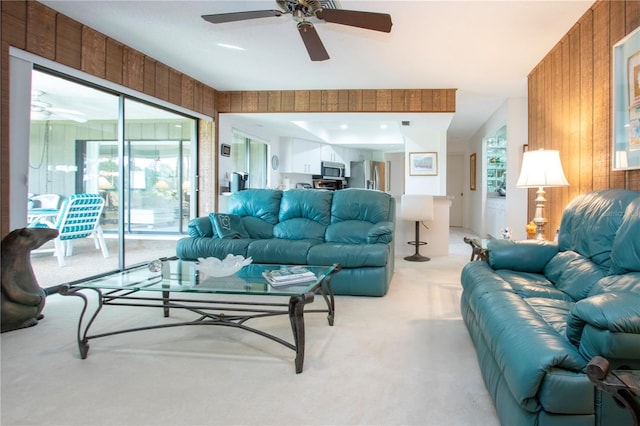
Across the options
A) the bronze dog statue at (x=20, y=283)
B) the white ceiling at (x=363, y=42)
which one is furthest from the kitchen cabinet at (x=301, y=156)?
the bronze dog statue at (x=20, y=283)

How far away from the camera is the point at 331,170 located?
922cm

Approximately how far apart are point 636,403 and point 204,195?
18.6 feet

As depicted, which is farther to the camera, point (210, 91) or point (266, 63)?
point (210, 91)

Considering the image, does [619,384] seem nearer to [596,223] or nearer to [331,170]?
[596,223]

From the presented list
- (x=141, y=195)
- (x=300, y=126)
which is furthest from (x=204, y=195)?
(x=300, y=126)

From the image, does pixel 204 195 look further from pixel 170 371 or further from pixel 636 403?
pixel 636 403

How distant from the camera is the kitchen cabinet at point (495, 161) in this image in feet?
26.2

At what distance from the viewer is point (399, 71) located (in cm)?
479

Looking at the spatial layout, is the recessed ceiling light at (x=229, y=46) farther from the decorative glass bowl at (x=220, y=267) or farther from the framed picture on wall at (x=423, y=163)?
the framed picture on wall at (x=423, y=163)

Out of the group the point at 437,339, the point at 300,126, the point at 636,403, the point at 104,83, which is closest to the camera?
the point at 636,403

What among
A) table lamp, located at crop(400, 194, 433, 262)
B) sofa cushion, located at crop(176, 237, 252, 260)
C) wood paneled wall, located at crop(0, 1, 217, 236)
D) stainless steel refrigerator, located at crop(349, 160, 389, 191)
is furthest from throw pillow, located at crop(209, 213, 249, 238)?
stainless steel refrigerator, located at crop(349, 160, 389, 191)

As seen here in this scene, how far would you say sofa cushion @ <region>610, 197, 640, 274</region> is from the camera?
1.78m

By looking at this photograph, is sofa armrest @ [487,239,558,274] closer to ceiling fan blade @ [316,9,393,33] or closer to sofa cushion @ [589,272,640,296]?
sofa cushion @ [589,272,640,296]

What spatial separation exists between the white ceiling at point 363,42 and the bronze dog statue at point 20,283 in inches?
77.5
